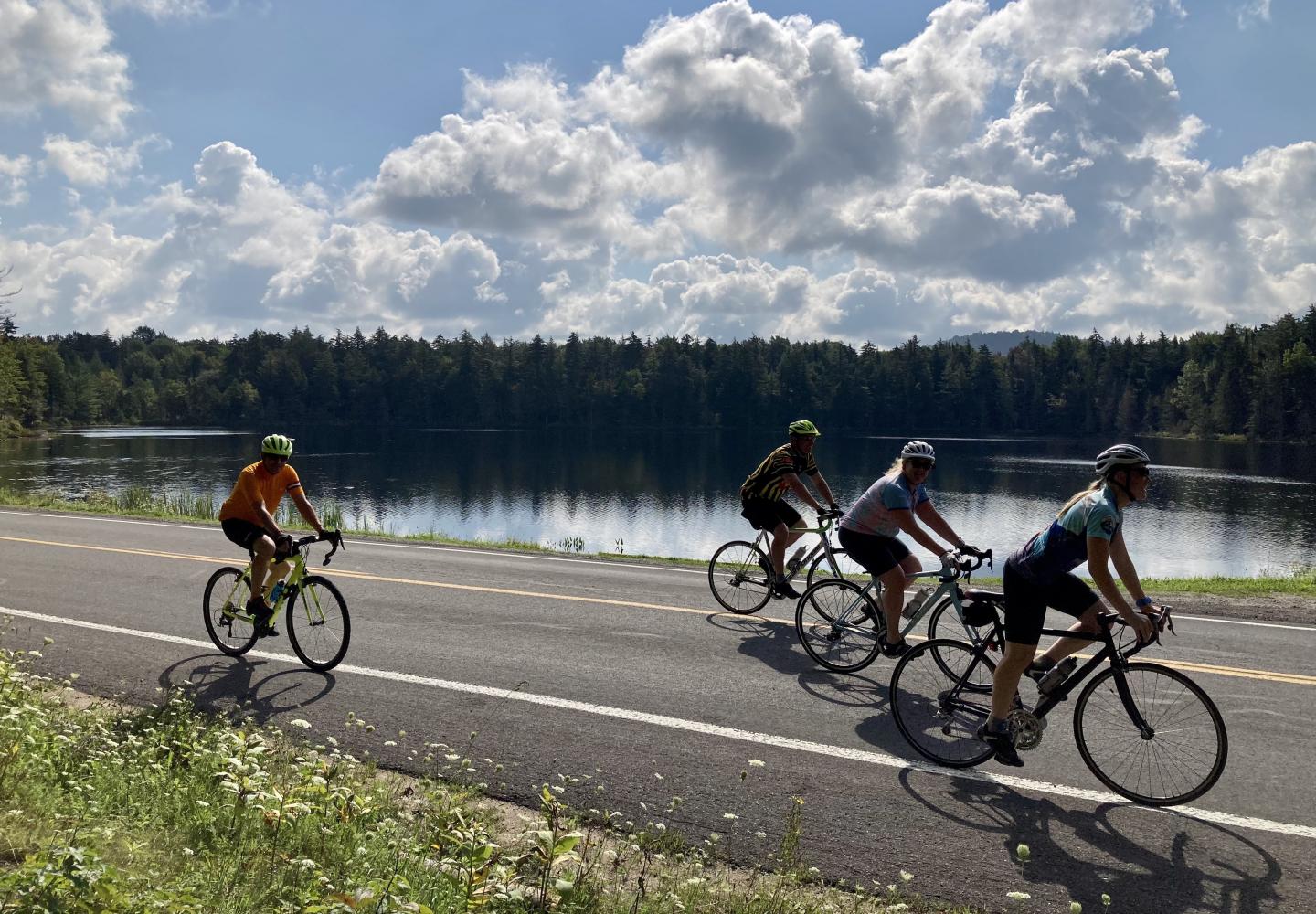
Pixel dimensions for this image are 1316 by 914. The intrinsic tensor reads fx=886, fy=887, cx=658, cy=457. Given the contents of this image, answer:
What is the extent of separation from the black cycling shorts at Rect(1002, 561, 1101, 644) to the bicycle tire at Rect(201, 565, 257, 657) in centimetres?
650

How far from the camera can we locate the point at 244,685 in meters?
7.32

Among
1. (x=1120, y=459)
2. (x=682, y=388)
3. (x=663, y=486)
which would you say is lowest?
(x=663, y=486)

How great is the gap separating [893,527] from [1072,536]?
228cm

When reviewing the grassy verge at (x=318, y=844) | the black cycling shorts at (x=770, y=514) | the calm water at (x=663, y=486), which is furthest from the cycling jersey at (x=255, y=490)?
the calm water at (x=663, y=486)

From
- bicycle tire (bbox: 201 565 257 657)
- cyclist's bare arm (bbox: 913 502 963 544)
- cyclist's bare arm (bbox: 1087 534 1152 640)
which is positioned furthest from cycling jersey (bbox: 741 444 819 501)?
bicycle tire (bbox: 201 565 257 657)

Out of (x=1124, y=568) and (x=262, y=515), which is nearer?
(x=1124, y=568)

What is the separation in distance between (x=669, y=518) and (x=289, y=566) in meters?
28.8

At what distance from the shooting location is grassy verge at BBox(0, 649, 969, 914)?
130 inches

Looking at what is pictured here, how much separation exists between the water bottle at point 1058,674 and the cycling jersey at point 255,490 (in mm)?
6291

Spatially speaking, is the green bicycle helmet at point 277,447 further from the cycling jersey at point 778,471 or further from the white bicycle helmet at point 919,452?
the white bicycle helmet at point 919,452

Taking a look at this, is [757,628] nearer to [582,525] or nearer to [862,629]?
[862,629]

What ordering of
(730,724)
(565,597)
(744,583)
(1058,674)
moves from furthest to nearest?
(565,597) → (744,583) → (730,724) → (1058,674)

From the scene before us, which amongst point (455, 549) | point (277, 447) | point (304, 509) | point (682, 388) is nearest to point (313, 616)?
point (304, 509)

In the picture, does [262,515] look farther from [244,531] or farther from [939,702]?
[939,702]
